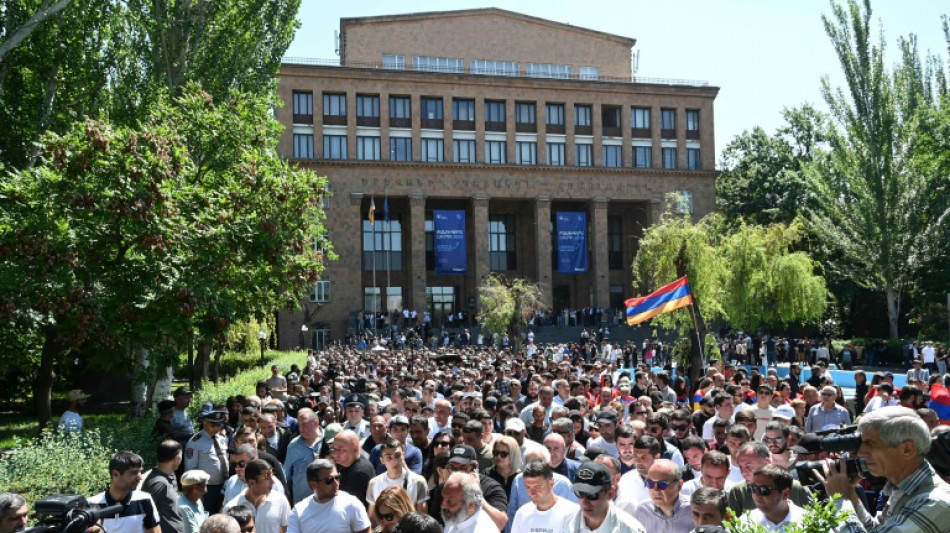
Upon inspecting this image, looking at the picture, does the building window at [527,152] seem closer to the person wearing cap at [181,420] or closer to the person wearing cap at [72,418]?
the person wearing cap at [72,418]

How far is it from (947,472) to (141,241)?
13124mm

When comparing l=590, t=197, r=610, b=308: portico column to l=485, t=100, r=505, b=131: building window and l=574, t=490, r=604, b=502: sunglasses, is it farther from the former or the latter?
l=574, t=490, r=604, b=502: sunglasses

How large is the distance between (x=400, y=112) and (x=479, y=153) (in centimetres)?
664

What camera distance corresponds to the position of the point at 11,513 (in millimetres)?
6008

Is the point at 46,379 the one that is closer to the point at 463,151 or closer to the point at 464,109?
the point at 463,151

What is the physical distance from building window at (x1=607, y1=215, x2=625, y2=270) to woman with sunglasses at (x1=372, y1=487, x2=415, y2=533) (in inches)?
2559

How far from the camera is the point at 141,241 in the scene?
578 inches

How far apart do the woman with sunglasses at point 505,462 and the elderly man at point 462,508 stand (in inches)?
77.7

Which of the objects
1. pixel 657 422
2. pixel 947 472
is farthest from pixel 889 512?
pixel 657 422

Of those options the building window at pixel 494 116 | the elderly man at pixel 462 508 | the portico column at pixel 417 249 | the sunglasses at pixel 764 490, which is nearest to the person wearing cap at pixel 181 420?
the elderly man at pixel 462 508

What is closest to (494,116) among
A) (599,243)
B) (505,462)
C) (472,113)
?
(472,113)

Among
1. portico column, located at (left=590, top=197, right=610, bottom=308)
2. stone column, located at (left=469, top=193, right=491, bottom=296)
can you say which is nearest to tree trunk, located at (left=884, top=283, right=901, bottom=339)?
portico column, located at (left=590, top=197, right=610, bottom=308)

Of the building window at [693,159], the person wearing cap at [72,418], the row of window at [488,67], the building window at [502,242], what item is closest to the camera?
the person wearing cap at [72,418]

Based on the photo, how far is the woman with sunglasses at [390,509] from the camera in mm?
6215
